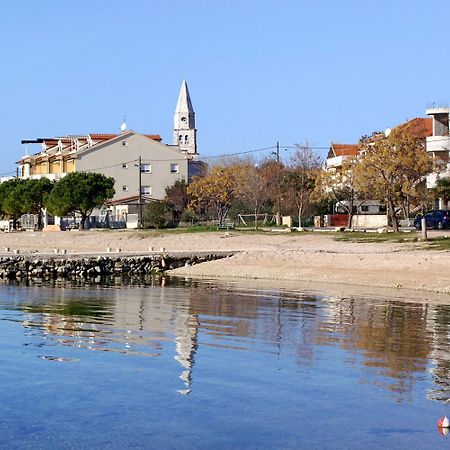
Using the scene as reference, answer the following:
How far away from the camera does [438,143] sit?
81875mm

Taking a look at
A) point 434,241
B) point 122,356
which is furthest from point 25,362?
point 434,241

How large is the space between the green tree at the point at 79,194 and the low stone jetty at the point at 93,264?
111 ft

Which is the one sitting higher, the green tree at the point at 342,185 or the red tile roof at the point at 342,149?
the red tile roof at the point at 342,149

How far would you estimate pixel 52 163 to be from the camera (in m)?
123

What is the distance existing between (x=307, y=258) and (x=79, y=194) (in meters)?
46.4

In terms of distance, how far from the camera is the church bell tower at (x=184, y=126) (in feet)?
648

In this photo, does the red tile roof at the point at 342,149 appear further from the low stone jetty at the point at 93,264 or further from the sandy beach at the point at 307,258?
the low stone jetty at the point at 93,264

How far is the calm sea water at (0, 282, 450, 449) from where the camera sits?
1634cm

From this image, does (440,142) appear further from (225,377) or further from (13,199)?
(225,377)

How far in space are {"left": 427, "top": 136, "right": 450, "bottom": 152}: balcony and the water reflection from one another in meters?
43.3

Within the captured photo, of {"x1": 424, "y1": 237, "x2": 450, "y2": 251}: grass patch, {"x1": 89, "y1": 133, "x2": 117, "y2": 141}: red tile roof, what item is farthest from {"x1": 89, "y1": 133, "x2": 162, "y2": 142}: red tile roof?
{"x1": 424, "y1": 237, "x2": 450, "y2": 251}: grass patch

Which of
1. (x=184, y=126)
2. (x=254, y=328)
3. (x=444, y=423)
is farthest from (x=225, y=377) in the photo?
(x=184, y=126)

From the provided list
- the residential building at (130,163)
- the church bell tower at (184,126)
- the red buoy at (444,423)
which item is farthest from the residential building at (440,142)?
the church bell tower at (184,126)

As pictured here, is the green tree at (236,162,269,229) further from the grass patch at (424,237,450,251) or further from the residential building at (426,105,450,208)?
the grass patch at (424,237,450,251)
